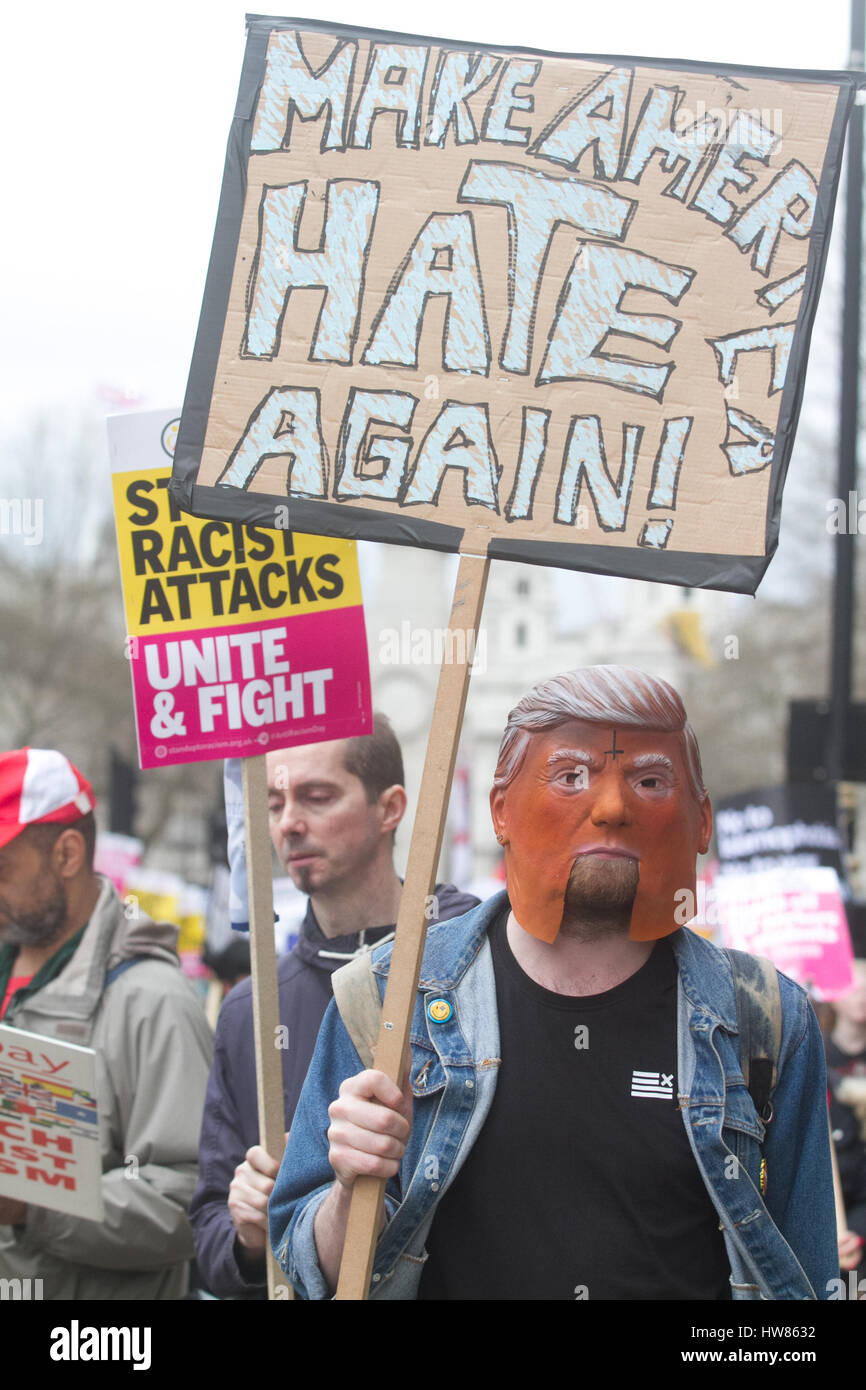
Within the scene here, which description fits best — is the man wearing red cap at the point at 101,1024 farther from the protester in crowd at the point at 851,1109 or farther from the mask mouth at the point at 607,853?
the protester in crowd at the point at 851,1109

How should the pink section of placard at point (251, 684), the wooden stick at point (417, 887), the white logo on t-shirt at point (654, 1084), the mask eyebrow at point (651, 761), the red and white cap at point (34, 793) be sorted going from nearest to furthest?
the wooden stick at point (417, 887) < the white logo on t-shirt at point (654, 1084) < the mask eyebrow at point (651, 761) < the pink section of placard at point (251, 684) < the red and white cap at point (34, 793)

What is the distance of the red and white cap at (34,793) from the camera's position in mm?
4246

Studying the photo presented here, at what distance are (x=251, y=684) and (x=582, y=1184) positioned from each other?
1.45m

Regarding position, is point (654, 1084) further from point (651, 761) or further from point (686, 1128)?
point (651, 761)

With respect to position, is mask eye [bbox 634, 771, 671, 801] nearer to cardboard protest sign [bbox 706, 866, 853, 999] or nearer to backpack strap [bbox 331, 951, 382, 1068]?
backpack strap [bbox 331, 951, 382, 1068]

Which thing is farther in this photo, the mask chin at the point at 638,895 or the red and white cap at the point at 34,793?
the red and white cap at the point at 34,793

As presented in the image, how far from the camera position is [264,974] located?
133 inches

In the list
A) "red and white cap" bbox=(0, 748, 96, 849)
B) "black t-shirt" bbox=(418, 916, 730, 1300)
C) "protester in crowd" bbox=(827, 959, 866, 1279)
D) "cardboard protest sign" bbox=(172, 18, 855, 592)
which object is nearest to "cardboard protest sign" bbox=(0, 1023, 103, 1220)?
"red and white cap" bbox=(0, 748, 96, 849)

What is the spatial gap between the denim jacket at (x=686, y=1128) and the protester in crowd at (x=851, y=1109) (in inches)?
98.3

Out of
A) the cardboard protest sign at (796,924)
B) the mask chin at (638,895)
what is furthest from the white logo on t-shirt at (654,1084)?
the cardboard protest sign at (796,924)

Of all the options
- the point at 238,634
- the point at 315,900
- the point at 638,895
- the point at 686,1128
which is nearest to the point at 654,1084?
the point at 686,1128

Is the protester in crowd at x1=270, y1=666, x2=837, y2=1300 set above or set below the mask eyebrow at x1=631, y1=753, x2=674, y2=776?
below

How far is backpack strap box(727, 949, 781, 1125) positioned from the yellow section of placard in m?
1.40

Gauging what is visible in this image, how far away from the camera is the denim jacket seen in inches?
104
